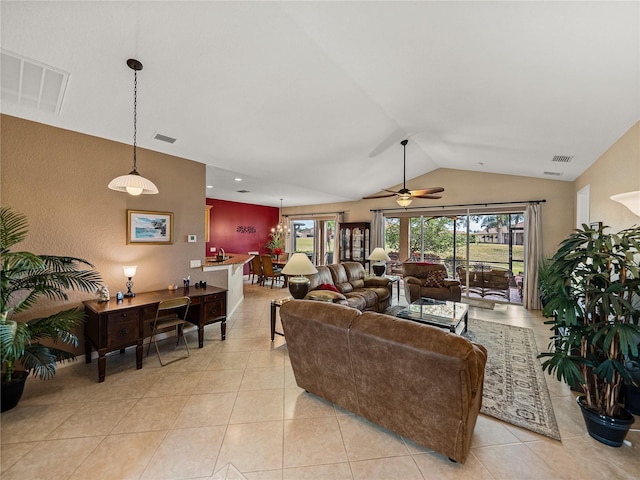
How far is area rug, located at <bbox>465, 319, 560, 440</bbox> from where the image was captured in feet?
7.07

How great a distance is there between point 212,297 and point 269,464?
2271 millimetres

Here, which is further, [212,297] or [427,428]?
[212,297]

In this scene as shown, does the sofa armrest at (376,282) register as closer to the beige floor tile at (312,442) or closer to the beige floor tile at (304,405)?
the beige floor tile at (304,405)

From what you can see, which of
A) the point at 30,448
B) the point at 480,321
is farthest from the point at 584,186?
the point at 30,448

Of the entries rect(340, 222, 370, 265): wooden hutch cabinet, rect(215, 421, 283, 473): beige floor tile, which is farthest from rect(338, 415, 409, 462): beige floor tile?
rect(340, 222, 370, 265): wooden hutch cabinet

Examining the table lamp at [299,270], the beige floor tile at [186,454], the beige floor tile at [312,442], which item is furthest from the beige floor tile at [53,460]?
the table lamp at [299,270]

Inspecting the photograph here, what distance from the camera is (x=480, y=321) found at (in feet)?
15.2

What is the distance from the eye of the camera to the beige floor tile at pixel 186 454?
1638 mm

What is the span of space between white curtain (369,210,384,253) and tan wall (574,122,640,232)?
437 cm

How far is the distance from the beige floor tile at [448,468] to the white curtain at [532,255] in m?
5.03

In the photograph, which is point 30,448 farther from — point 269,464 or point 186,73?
point 186,73

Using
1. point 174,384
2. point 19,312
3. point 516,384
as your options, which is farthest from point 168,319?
point 516,384

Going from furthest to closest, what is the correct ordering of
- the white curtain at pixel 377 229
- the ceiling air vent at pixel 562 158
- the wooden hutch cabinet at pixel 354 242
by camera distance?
the wooden hutch cabinet at pixel 354 242, the white curtain at pixel 377 229, the ceiling air vent at pixel 562 158

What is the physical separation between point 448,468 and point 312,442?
36.4 inches
